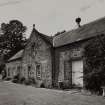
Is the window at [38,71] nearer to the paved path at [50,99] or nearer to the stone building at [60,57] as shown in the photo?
the stone building at [60,57]

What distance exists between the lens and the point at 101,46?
12445 mm

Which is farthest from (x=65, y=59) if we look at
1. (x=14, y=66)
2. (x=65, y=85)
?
(x=14, y=66)

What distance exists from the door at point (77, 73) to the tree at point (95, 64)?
135 centimetres

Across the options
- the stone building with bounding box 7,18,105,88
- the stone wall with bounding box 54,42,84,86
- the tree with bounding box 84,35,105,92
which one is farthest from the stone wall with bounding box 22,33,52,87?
the tree with bounding box 84,35,105,92

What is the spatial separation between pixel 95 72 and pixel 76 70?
329 centimetres

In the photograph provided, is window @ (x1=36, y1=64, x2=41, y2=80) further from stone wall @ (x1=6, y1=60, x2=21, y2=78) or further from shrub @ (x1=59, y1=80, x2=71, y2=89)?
stone wall @ (x1=6, y1=60, x2=21, y2=78)

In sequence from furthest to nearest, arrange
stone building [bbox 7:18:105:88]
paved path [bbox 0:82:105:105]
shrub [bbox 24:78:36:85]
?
shrub [bbox 24:78:36:85], stone building [bbox 7:18:105:88], paved path [bbox 0:82:105:105]

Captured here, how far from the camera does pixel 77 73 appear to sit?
15289 millimetres

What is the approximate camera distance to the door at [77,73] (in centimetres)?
1492

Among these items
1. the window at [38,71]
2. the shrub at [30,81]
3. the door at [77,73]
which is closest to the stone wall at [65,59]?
the door at [77,73]

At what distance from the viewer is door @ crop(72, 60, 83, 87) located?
14.9 metres

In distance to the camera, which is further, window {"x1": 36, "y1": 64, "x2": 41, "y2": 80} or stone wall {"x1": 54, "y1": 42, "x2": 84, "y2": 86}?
window {"x1": 36, "y1": 64, "x2": 41, "y2": 80}

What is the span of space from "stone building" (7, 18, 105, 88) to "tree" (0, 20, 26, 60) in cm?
3277

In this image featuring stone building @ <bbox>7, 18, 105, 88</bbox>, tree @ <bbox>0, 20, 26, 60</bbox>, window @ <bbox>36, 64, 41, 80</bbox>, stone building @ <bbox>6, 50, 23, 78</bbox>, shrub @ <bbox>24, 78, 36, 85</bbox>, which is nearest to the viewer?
stone building @ <bbox>7, 18, 105, 88</bbox>
